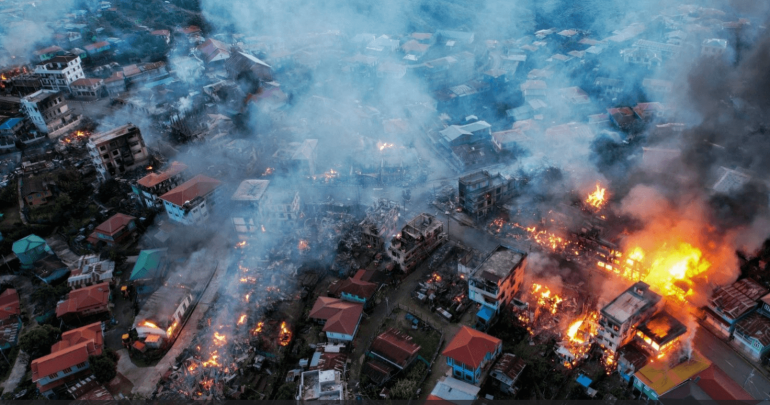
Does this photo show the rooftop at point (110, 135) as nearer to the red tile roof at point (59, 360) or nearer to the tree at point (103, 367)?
the red tile roof at point (59, 360)

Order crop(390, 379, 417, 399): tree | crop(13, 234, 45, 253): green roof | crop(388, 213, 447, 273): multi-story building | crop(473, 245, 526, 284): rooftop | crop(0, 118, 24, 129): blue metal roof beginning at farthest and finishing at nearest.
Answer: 1. crop(0, 118, 24, 129): blue metal roof
2. crop(13, 234, 45, 253): green roof
3. crop(388, 213, 447, 273): multi-story building
4. crop(473, 245, 526, 284): rooftop
5. crop(390, 379, 417, 399): tree

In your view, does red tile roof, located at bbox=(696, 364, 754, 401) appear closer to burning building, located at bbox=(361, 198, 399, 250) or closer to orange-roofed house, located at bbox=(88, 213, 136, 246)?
burning building, located at bbox=(361, 198, 399, 250)

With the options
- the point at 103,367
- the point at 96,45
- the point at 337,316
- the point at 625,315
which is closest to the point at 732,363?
the point at 625,315

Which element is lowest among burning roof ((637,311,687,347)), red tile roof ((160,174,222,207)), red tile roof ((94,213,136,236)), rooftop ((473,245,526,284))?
red tile roof ((94,213,136,236))

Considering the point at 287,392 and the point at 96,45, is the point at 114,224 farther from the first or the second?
the point at 96,45

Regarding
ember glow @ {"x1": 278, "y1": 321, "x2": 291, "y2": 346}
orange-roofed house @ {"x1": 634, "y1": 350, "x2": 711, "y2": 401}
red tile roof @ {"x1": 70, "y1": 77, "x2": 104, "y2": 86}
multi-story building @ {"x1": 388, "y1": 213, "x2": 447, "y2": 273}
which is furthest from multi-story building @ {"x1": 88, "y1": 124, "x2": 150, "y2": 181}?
orange-roofed house @ {"x1": 634, "y1": 350, "x2": 711, "y2": 401}

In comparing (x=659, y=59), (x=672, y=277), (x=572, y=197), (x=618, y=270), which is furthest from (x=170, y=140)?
(x=659, y=59)

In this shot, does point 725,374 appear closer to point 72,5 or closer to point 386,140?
point 386,140
